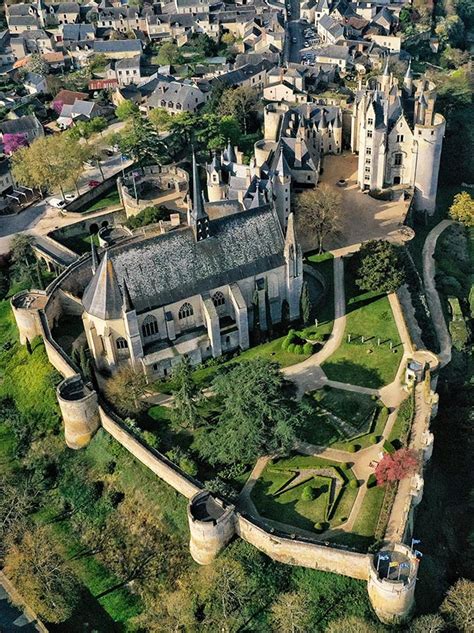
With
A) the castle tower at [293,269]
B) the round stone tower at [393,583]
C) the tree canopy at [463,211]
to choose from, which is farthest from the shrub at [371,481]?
the tree canopy at [463,211]

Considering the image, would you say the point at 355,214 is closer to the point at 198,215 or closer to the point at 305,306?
the point at 305,306

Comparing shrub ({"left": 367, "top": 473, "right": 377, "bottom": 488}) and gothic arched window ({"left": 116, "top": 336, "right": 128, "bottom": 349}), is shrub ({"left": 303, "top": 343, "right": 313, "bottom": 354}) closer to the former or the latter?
shrub ({"left": 367, "top": 473, "right": 377, "bottom": 488})

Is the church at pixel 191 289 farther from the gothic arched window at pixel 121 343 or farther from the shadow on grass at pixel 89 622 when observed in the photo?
the shadow on grass at pixel 89 622

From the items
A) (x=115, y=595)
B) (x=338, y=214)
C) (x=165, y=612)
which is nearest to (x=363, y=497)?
(x=165, y=612)

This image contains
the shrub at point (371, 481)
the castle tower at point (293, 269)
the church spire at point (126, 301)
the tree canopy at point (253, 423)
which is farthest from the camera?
the castle tower at point (293, 269)

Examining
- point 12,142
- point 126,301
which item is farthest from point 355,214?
point 12,142

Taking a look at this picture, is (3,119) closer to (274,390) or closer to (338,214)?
(338,214)
